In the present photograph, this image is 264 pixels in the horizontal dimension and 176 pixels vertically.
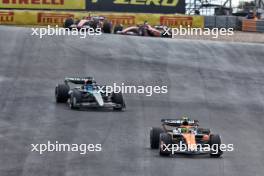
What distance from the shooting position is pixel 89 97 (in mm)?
24891

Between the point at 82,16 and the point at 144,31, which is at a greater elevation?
the point at 82,16

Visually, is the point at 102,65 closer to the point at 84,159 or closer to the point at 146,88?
the point at 146,88

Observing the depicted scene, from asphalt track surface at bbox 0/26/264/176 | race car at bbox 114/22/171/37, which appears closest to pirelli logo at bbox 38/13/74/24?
race car at bbox 114/22/171/37

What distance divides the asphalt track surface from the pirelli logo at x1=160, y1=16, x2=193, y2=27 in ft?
40.7

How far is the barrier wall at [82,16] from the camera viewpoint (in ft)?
166

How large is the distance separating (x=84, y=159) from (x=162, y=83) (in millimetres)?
12608

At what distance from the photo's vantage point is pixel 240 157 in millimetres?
18469

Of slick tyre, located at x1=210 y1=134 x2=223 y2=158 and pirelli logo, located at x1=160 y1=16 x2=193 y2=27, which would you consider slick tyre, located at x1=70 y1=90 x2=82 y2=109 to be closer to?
slick tyre, located at x1=210 y1=134 x2=223 y2=158

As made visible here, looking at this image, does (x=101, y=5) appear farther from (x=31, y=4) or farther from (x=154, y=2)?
(x=31, y=4)

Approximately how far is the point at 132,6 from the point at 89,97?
29.6m

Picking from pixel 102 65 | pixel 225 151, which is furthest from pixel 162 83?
pixel 225 151

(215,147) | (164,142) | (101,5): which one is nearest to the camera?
(164,142)

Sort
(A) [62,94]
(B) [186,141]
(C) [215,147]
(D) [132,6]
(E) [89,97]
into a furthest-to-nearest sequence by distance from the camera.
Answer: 1. (D) [132,6]
2. (A) [62,94]
3. (E) [89,97]
4. (B) [186,141]
5. (C) [215,147]

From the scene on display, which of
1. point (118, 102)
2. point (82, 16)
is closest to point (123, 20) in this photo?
point (82, 16)
